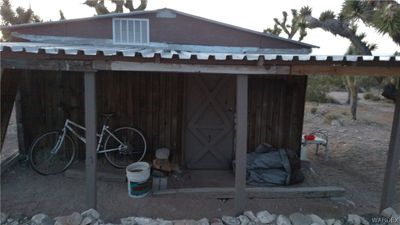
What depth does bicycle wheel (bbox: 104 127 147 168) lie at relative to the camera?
682cm

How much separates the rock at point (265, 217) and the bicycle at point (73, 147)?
304 cm

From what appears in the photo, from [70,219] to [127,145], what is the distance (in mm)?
2578

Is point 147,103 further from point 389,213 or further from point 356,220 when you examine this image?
point 389,213

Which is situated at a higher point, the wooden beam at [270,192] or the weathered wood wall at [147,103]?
the weathered wood wall at [147,103]

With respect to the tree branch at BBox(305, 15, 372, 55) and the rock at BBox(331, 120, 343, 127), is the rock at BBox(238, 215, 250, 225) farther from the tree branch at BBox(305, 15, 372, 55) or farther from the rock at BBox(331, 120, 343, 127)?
the rock at BBox(331, 120, 343, 127)

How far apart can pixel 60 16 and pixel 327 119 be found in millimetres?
13048

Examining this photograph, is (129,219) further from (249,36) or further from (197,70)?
(249,36)

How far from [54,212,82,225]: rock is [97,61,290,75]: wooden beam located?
6.61 ft

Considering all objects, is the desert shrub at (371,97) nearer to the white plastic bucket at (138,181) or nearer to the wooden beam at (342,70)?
the wooden beam at (342,70)

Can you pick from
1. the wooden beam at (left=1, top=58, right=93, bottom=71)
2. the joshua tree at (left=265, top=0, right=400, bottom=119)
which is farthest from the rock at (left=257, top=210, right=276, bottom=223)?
the joshua tree at (left=265, top=0, right=400, bottom=119)

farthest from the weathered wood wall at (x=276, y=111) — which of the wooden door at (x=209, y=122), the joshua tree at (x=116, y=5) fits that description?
the joshua tree at (x=116, y=5)

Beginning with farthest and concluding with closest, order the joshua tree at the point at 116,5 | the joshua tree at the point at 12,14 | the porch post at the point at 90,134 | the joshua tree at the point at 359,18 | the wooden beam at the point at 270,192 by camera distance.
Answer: the joshua tree at the point at 12,14
the joshua tree at the point at 116,5
the joshua tree at the point at 359,18
the wooden beam at the point at 270,192
the porch post at the point at 90,134

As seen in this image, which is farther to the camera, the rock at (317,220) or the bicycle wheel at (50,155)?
the bicycle wheel at (50,155)

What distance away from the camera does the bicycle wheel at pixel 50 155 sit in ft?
20.8
